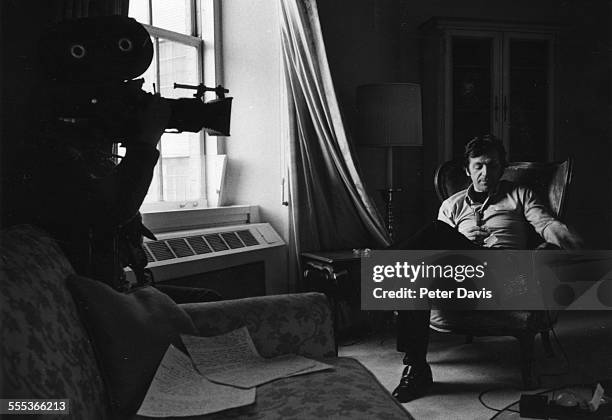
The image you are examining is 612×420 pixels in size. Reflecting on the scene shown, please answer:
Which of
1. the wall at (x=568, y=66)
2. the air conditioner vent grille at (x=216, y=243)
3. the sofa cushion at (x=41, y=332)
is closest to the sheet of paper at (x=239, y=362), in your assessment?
the sofa cushion at (x=41, y=332)

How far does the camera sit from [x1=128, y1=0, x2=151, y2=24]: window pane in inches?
97.1

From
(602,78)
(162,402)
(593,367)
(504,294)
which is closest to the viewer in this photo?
(162,402)

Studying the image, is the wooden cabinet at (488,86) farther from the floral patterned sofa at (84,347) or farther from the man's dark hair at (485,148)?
the floral patterned sofa at (84,347)

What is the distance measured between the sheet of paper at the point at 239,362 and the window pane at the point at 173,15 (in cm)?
180

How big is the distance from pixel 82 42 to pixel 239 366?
77 centimetres

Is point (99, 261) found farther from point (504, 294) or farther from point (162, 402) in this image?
point (504, 294)

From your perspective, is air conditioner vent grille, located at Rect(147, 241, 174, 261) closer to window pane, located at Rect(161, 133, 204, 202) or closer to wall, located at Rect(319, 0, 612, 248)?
window pane, located at Rect(161, 133, 204, 202)

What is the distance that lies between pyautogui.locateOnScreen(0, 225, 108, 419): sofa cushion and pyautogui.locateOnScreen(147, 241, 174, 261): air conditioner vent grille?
104 centimetres

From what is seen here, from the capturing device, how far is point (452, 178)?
9.17ft

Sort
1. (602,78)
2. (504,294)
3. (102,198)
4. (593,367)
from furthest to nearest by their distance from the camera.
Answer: (602,78), (593,367), (504,294), (102,198)

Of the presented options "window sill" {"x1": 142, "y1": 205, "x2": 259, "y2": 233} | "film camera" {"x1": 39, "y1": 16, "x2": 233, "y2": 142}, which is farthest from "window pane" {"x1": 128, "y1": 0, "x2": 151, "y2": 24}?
"film camera" {"x1": 39, "y1": 16, "x2": 233, "y2": 142}

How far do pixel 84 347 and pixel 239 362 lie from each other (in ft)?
1.13

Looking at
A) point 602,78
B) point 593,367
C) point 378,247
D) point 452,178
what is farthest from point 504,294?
point 602,78

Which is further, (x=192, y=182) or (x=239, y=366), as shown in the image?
(x=192, y=182)
